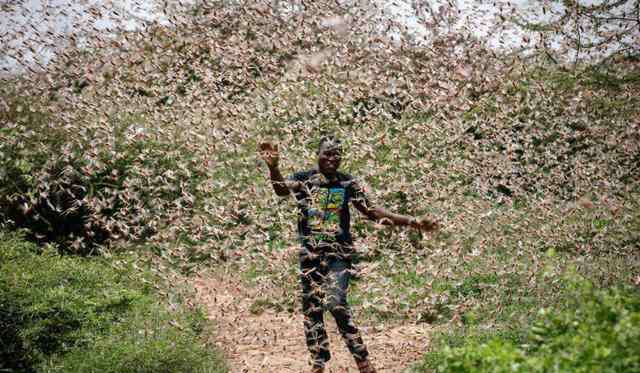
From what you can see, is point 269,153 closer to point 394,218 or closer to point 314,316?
point 394,218

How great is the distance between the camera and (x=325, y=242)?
3986 mm

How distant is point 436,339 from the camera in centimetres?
471

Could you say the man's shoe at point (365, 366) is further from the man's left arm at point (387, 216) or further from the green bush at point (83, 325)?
the green bush at point (83, 325)

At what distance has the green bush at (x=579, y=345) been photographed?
2.46 m

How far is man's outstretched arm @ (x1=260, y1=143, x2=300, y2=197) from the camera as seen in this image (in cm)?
404

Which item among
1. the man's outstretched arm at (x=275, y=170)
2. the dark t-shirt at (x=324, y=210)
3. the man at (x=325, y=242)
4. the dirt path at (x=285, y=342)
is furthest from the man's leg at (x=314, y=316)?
the dirt path at (x=285, y=342)

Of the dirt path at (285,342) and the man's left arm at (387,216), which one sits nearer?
the man's left arm at (387,216)

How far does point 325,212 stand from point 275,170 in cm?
47

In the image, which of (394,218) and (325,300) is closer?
(325,300)

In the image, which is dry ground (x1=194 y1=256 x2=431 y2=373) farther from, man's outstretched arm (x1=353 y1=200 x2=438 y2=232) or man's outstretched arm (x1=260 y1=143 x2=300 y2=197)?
man's outstretched arm (x1=353 y1=200 x2=438 y2=232)

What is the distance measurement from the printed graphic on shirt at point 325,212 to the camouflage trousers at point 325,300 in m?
0.17

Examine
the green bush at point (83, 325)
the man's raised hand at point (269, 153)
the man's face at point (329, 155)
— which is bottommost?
the green bush at point (83, 325)

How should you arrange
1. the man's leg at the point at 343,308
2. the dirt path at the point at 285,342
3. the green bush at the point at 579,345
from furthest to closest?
the dirt path at the point at 285,342
the man's leg at the point at 343,308
the green bush at the point at 579,345

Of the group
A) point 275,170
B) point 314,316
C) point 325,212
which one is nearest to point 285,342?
point 314,316
